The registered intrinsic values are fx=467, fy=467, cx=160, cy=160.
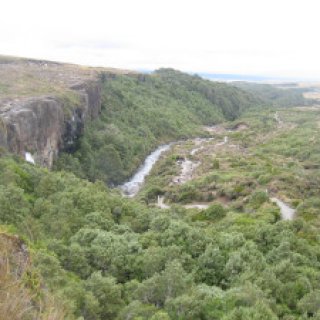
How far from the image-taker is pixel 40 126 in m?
54.1

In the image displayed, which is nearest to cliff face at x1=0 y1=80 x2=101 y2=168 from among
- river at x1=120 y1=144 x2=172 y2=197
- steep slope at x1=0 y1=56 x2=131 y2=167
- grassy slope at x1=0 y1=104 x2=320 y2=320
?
steep slope at x1=0 y1=56 x2=131 y2=167

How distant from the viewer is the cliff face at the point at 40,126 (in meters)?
47.3

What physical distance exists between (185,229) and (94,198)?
8.53 meters

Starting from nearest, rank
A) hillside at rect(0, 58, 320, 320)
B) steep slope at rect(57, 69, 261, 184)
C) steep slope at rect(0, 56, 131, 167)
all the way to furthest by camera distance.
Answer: hillside at rect(0, 58, 320, 320), steep slope at rect(0, 56, 131, 167), steep slope at rect(57, 69, 261, 184)

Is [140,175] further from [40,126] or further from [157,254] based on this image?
[157,254]

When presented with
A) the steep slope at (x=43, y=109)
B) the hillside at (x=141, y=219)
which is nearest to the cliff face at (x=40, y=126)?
the steep slope at (x=43, y=109)

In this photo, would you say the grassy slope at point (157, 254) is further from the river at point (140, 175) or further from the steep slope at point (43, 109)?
the river at point (140, 175)

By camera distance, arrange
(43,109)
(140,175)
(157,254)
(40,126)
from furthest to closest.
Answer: (140,175) → (43,109) → (40,126) → (157,254)

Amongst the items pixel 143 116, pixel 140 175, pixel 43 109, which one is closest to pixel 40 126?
pixel 43 109

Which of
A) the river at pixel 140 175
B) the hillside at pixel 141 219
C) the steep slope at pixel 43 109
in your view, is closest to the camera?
the hillside at pixel 141 219

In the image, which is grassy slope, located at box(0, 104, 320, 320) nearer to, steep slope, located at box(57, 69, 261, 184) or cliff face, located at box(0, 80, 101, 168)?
cliff face, located at box(0, 80, 101, 168)

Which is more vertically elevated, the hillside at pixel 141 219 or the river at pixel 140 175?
the hillside at pixel 141 219

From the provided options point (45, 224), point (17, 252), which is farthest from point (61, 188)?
point (17, 252)

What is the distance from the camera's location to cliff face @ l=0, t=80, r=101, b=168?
47.3m
